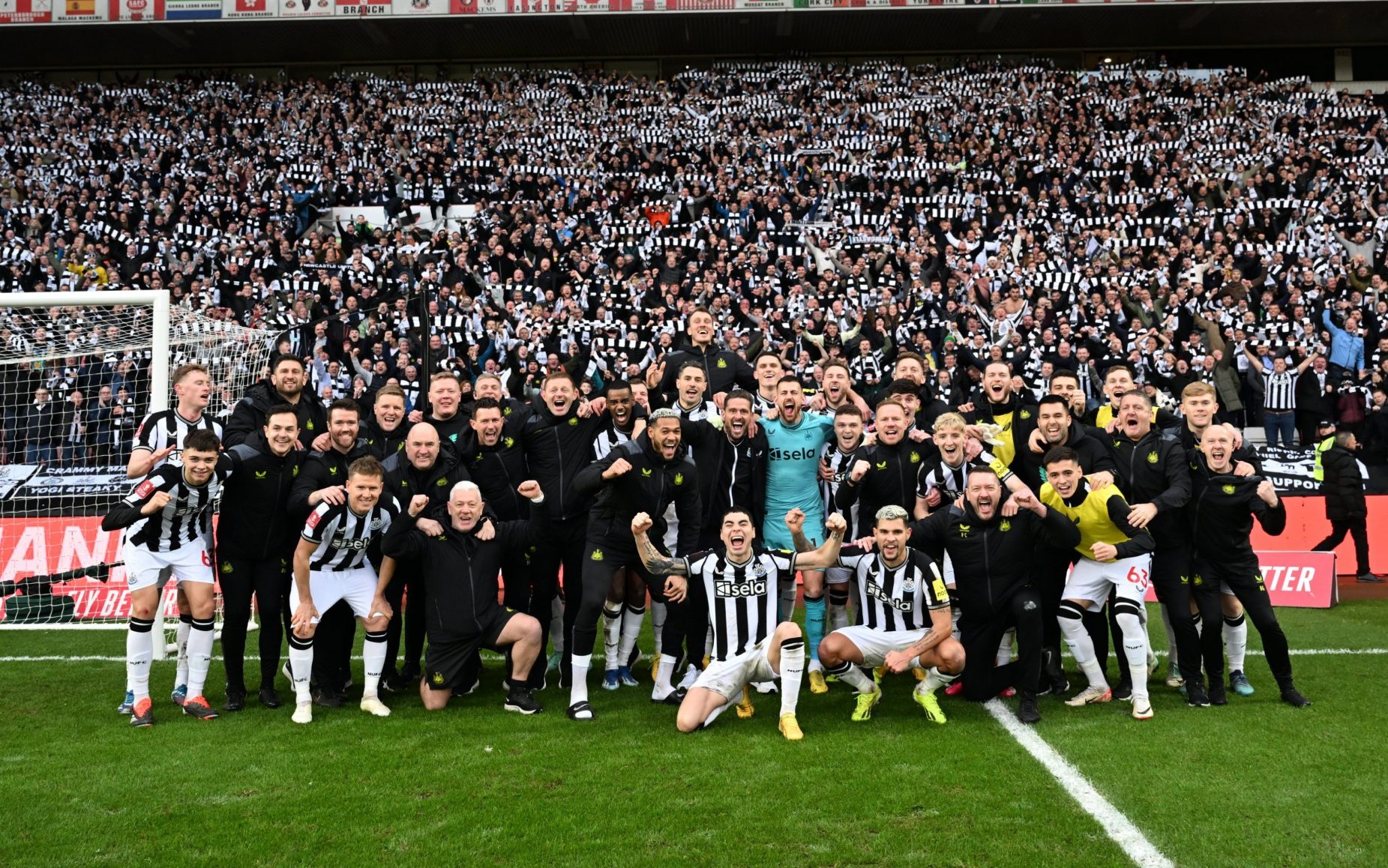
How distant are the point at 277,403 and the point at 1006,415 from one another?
5225 millimetres

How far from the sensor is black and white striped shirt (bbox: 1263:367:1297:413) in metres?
16.8

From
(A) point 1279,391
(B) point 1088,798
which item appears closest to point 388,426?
(B) point 1088,798

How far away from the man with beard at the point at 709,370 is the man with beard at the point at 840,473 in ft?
4.70

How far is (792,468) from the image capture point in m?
7.50

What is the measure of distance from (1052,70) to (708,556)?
28.3 metres

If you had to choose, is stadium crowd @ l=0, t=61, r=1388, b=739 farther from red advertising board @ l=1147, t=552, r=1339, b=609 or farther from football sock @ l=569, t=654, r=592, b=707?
red advertising board @ l=1147, t=552, r=1339, b=609

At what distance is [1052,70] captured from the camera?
30.5 m

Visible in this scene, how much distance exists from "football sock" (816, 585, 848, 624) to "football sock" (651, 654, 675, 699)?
1315 mm

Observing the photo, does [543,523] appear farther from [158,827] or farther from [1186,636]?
[1186,636]

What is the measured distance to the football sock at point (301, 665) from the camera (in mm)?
6578

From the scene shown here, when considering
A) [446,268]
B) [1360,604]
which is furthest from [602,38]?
[1360,604]

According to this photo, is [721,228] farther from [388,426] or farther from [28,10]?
[28,10]

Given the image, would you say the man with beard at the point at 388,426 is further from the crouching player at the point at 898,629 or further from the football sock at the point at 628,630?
the crouching player at the point at 898,629

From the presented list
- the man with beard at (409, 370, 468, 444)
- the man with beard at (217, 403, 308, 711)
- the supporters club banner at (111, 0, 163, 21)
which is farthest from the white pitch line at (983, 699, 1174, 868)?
the supporters club banner at (111, 0, 163, 21)
